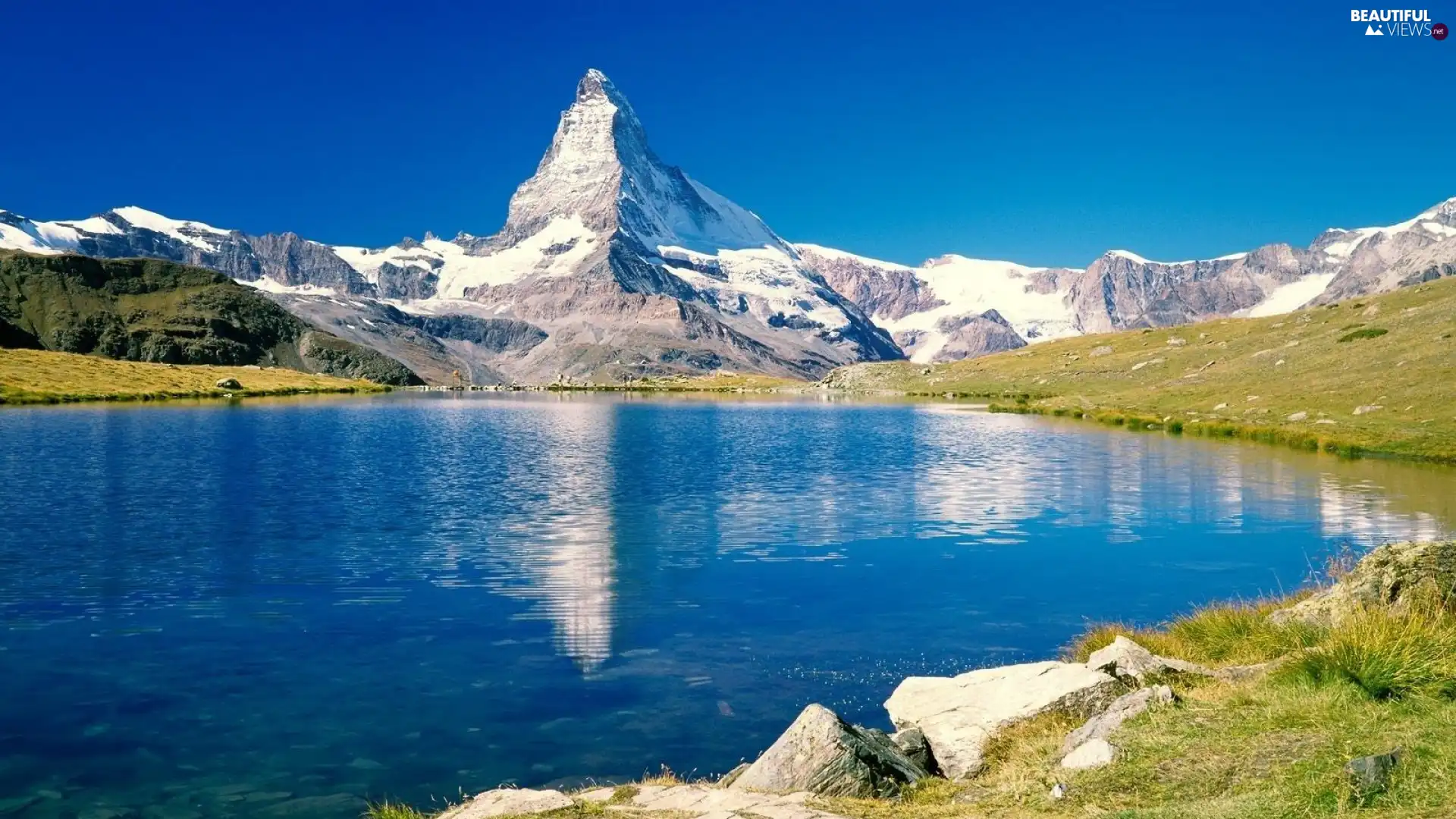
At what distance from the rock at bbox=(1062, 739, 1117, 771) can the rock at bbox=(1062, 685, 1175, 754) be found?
1.21ft

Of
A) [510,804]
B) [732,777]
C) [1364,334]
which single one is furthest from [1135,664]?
[1364,334]

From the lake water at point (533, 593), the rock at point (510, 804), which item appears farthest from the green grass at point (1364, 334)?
the rock at point (510, 804)

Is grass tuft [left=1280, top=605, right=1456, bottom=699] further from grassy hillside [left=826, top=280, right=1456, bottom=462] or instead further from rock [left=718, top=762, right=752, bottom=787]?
grassy hillside [left=826, top=280, right=1456, bottom=462]

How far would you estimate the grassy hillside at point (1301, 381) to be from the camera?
249ft

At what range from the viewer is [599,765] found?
18.7 metres

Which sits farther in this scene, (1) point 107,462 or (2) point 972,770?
(1) point 107,462

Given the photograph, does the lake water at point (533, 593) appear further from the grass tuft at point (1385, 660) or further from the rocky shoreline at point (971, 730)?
the grass tuft at point (1385, 660)

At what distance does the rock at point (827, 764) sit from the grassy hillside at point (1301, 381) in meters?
64.4

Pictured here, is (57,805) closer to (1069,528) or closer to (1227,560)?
(1227,560)

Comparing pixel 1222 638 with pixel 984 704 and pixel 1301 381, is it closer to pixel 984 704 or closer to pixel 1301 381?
pixel 984 704

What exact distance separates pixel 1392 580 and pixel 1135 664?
587 centimetres

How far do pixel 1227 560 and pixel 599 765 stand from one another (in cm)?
2870

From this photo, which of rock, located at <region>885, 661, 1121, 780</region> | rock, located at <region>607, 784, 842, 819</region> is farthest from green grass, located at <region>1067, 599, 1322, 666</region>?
rock, located at <region>607, 784, 842, 819</region>

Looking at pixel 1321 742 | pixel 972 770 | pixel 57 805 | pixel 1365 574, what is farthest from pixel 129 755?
pixel 1365 574
